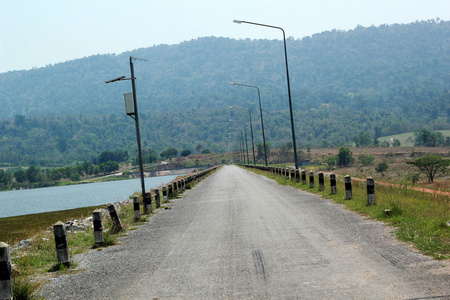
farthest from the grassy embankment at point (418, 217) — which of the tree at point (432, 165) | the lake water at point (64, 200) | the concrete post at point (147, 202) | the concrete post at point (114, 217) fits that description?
the tree at point (432, 165)

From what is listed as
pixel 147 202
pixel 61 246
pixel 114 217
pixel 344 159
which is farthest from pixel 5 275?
pixel 344 159

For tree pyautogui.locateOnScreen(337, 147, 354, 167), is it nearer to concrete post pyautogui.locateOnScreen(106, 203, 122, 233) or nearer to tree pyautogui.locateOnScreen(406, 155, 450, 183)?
tree pyautogui.locateOnScreen(406, 155, 450, 183)

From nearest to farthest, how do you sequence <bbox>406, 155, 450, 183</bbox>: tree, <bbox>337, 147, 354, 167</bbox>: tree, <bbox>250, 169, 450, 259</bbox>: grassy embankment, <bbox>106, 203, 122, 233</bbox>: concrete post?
<bbox>250, 169, 450, 259</bbox>: grassy embankment → <bbox>106, 203, 122, 233</bbox>: concrete post → <bbox>406, 155, 450, 183</bbox>: tree → <bbox>337, 147, 354, 167</bbox>: tree

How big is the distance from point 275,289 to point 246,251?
110 inches

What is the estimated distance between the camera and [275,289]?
6.27m

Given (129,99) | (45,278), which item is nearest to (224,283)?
(45,278)

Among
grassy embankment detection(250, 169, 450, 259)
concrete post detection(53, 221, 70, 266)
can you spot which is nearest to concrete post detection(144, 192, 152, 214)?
grassy embankment detection(250, 169, 450, 259)

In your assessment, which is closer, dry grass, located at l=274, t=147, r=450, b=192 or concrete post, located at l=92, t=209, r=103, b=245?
concrete post, located at l=92, t=209, r=103, b=245

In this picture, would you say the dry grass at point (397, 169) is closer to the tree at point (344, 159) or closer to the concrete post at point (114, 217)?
the tree at point (344, 159)

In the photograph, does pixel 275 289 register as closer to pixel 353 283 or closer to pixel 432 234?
pixel 353 283

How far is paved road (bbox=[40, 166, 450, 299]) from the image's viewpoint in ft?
20.3

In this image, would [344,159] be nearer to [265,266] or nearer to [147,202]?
[147,202]

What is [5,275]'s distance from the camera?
675 centimetres

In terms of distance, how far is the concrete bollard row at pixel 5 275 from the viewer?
668cm
